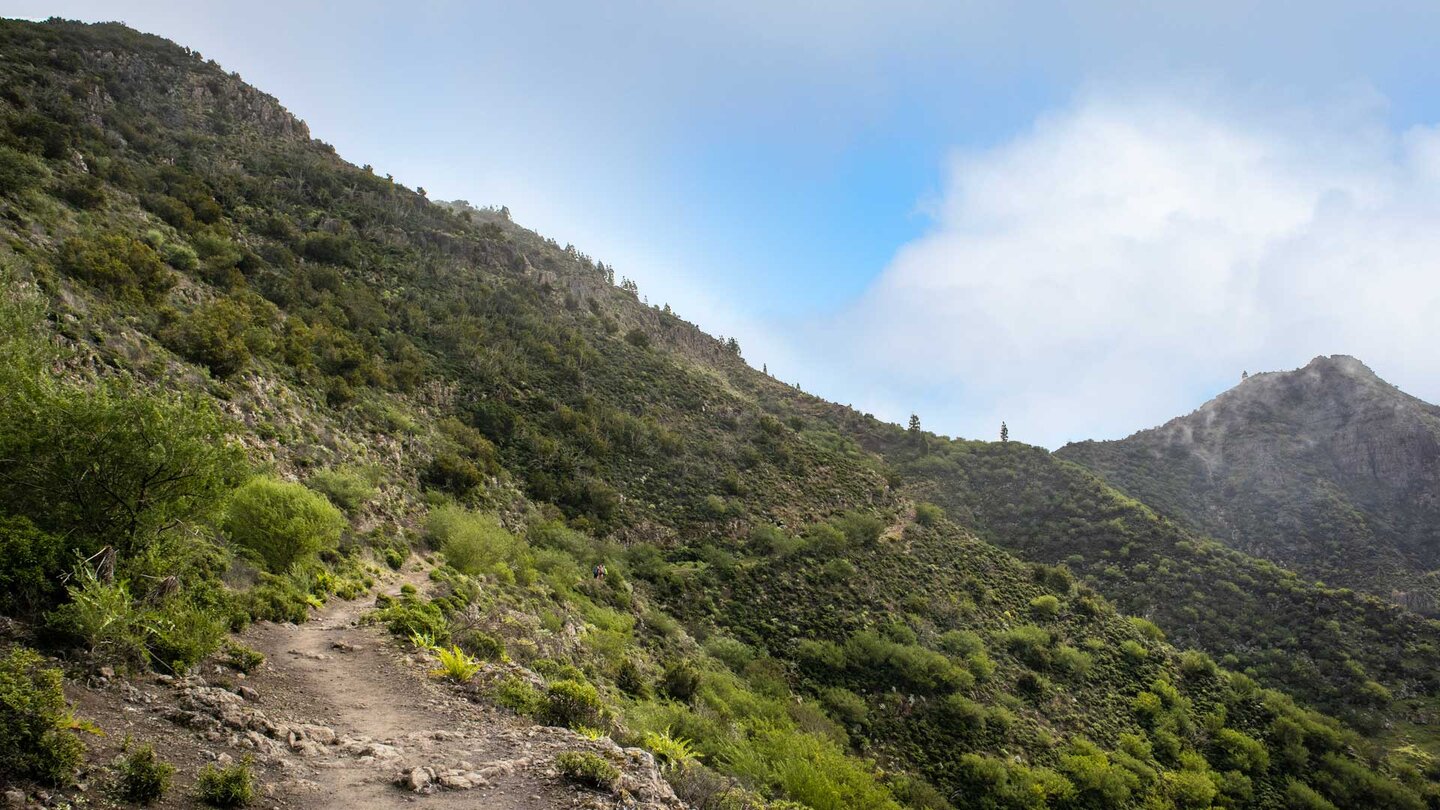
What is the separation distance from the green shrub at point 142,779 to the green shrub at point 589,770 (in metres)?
3.66

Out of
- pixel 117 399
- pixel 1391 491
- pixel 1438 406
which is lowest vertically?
pixel 117 399

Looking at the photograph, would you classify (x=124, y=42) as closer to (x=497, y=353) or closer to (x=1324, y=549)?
(x=497, y=353)

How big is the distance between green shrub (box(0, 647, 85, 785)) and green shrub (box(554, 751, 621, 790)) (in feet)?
14.0

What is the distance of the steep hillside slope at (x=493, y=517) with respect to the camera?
28.6ft

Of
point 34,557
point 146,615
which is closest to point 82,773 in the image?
point 146,615

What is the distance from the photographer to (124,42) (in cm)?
4356

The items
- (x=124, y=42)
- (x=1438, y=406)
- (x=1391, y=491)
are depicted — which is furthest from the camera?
(x=1438, y=406)

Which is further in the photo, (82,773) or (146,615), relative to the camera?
(146,615)

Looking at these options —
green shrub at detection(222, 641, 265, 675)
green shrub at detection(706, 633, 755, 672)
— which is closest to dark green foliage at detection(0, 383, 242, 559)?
green shrub at detection(222, 641, 265, 675)

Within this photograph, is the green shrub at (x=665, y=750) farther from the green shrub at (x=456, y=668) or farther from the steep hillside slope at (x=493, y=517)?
the green shrub at (x=456, y=668)

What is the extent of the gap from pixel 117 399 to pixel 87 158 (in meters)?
26.3

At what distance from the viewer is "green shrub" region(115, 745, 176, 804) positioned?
4812 mm

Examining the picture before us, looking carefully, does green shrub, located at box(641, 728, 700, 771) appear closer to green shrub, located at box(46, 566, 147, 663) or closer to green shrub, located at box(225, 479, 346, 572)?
green shrub, located at box(46, 566, 147, 663)

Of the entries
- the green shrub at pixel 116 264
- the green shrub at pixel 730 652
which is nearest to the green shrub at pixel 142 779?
the green shrub at pixel 116 264
